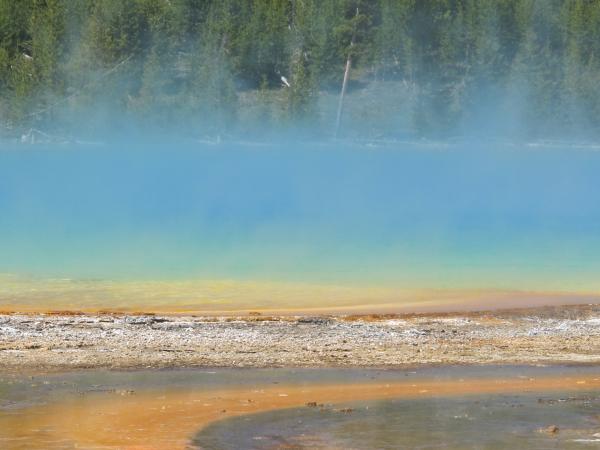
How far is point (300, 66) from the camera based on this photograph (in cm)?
7444

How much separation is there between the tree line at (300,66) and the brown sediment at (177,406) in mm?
61018

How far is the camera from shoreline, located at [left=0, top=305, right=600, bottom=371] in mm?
12906

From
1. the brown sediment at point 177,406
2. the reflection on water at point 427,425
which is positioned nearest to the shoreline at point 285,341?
the brown sediment at point 177,406

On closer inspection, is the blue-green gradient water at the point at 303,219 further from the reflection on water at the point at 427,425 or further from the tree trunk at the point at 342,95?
the reflection on water at the point at 427,425

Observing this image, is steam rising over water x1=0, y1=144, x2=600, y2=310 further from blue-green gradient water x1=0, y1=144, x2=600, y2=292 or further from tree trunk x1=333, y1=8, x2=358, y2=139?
tree trunk x1=333, y1=8, x2=358, y2=139

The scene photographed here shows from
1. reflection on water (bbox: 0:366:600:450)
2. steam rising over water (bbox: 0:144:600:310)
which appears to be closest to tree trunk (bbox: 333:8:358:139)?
steam rising over water (bbox: 0:144:600:310)

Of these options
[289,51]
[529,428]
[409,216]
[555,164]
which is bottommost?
[529,428]

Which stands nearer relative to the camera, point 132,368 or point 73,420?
point 73,420

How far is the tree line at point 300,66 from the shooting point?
242 feet

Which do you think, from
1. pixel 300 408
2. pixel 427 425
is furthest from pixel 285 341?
pixel 427 425

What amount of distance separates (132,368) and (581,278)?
1245cm

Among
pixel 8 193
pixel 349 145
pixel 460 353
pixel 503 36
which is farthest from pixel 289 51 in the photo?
pixel 460 353

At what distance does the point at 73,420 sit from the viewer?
33.6ft

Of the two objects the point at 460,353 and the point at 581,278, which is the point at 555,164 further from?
A: the point at 460,353
